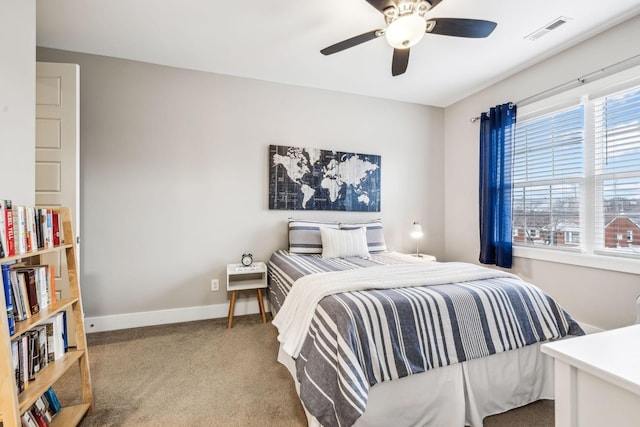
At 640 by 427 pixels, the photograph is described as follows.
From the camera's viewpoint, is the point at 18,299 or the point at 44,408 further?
the point at 44,408

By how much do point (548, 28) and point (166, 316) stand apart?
429cm

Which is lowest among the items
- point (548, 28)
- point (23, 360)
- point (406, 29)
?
point (23, 360)

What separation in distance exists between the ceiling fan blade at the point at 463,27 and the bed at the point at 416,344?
1.58 metres

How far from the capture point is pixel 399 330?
1414mm

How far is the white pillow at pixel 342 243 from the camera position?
287 cm

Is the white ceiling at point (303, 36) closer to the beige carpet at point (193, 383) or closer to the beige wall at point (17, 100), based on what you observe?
the beige wall at point (17, 100)

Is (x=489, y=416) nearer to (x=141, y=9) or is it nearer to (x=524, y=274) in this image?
(x=524, y=274)

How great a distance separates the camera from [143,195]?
278 cm

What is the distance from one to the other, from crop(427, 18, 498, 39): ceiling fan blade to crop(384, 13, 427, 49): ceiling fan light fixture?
167mm

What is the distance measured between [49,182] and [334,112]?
280cm

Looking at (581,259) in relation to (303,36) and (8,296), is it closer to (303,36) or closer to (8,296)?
(303,36)

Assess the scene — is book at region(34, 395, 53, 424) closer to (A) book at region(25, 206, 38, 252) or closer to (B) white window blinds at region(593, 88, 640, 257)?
(A) book at region(25, 206, 38, 252)

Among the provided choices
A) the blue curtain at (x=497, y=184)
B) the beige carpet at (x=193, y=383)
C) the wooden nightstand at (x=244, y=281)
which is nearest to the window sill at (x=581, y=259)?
the blue curtain at (x=497, y=184)

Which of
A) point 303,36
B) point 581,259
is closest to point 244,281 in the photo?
point 303,36
